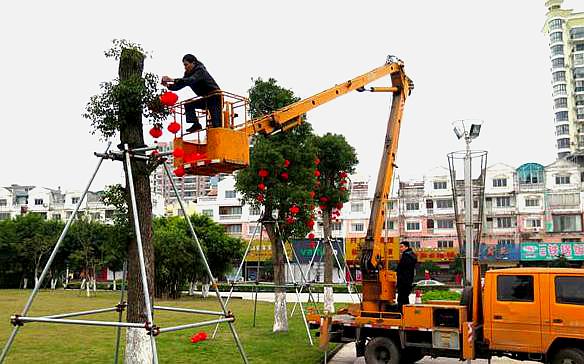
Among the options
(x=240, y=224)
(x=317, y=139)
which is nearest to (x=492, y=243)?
(x=240, y=224)

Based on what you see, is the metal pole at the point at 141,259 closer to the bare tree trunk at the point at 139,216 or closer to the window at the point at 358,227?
the bare tree trunk at the point at 139,216

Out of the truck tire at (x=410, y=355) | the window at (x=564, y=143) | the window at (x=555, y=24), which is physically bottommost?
the truck tire at (x=410, y=355)

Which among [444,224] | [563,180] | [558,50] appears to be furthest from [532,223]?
[558,50]

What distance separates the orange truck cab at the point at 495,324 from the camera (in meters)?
11.0

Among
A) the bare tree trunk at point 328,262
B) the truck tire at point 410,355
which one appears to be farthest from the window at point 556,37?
the truck tire at point 410,355

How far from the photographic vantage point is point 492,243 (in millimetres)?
58969

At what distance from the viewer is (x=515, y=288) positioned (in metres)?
11.5

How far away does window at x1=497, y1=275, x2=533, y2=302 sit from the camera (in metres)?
11.4

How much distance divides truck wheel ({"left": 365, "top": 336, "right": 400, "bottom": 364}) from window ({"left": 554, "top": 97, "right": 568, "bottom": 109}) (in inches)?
3381

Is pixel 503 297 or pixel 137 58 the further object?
pixel 503 297

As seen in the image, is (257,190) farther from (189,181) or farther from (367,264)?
(189,181)

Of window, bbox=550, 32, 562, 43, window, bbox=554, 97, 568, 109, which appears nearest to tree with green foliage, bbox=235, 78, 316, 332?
window, bbox=554, 97, 568, 109

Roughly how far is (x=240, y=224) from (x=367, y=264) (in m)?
57.7

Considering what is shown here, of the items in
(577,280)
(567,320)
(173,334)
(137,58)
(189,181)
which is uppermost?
(189,181)
